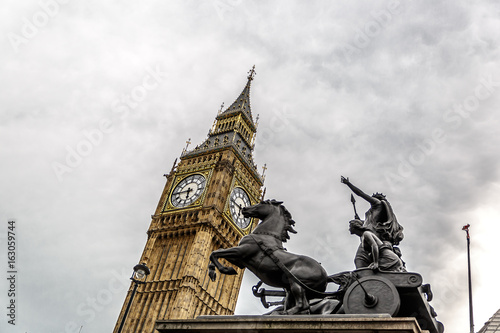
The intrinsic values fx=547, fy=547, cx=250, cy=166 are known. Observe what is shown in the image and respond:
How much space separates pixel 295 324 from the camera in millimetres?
7113

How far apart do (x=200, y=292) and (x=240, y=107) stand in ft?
86.0

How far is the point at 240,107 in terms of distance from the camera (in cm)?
6875

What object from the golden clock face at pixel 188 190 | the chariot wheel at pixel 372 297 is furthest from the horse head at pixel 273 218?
the golden clock face at pixel 188 190

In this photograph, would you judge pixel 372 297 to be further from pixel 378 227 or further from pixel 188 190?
pixel 188 190

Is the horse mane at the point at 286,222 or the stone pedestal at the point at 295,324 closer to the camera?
the stone pedestal at the point at 295,324

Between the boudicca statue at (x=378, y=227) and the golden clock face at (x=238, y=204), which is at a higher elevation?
the golden clock face at (x=238, y=204)

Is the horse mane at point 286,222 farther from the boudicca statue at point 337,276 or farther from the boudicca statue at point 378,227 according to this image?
the boudicca statue at point 378,227

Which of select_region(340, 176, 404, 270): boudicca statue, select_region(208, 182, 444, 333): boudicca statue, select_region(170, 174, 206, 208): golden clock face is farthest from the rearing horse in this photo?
select_region(170, 174, 206, 208): golden clock face

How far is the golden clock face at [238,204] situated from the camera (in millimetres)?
57319

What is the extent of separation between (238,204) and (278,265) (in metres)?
50.2

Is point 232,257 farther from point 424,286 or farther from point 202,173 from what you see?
point 202,173

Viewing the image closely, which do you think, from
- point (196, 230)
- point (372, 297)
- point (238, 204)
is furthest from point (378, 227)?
point (238, 204)

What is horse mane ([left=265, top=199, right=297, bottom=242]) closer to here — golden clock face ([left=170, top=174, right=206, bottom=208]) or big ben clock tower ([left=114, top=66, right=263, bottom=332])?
big ben clock tower ([left=114, top=66, right=263, bottom=332])

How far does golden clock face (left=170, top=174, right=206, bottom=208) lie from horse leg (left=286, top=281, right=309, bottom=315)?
161 feet
